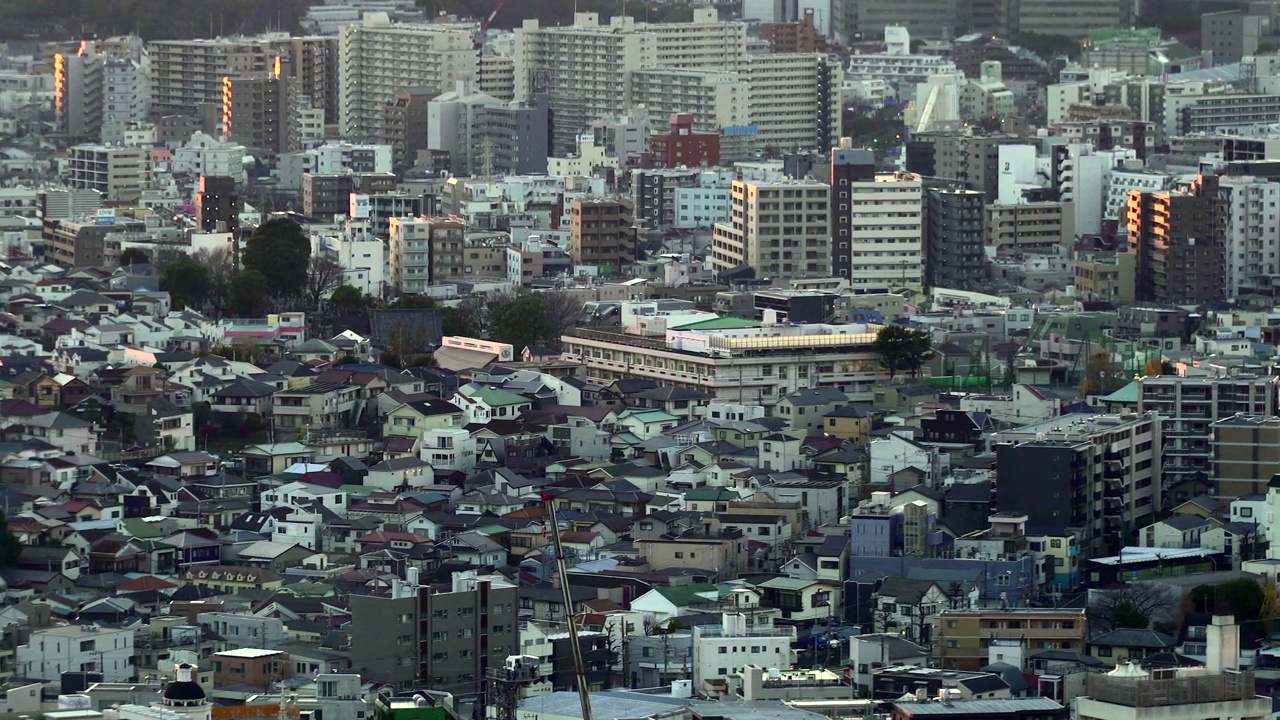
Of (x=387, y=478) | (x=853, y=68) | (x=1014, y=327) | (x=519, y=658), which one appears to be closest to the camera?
(x=519, y=658)

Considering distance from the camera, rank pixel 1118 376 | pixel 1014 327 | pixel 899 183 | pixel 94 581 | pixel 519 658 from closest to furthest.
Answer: pixel 519 658, pixel 94 581, pixel 1118 376, pixel 1014 327, pixel 899 183

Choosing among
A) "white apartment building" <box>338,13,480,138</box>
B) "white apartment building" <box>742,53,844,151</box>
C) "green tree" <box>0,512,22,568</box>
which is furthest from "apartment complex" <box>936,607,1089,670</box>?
"white apartment building" <box>338,13,480,138</box>

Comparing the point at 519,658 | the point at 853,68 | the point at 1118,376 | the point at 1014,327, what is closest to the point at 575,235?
the point at 1014,327

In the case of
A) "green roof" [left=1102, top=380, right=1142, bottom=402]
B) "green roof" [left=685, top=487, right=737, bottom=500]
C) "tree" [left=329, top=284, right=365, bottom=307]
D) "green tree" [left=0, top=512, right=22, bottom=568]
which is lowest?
"green tree" [left=0, top=512, right=22, bottom=568]

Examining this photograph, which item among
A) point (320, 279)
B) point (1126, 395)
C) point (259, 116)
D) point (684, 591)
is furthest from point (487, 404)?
point (259, 116)

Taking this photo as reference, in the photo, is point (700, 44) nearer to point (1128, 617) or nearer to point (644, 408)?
point (644, 408)

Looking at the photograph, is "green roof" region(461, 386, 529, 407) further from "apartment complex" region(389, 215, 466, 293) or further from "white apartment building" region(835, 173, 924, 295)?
→ "white apartment building" region(835, 173, 924, 295)

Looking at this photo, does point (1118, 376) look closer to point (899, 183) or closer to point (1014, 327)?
point (1014, 327)
